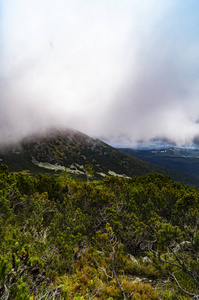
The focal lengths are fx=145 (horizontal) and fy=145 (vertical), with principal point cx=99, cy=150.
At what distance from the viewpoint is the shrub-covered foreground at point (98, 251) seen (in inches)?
192

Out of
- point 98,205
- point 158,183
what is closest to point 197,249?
point 98,205

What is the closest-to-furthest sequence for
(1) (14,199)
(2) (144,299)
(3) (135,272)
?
(2) (144,299) → (3) (135,272) → (1) (14,199)

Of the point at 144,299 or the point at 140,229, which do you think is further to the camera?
the point at 140,229

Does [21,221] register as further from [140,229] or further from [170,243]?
[170,243]

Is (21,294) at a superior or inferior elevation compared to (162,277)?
superior

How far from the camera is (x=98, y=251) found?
34.3 ft

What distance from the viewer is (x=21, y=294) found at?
3.34 m

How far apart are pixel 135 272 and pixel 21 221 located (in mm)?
9522

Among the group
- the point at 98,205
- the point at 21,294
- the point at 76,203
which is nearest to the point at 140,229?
the point at 98,205

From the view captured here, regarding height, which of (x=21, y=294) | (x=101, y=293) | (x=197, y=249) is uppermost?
(x=21, y=294)

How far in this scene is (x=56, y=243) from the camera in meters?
8.70

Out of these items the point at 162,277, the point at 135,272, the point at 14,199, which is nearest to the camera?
the point at 162,277

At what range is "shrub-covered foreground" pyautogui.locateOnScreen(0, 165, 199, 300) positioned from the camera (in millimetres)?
4871

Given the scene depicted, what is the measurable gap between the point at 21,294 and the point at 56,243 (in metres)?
5.88
